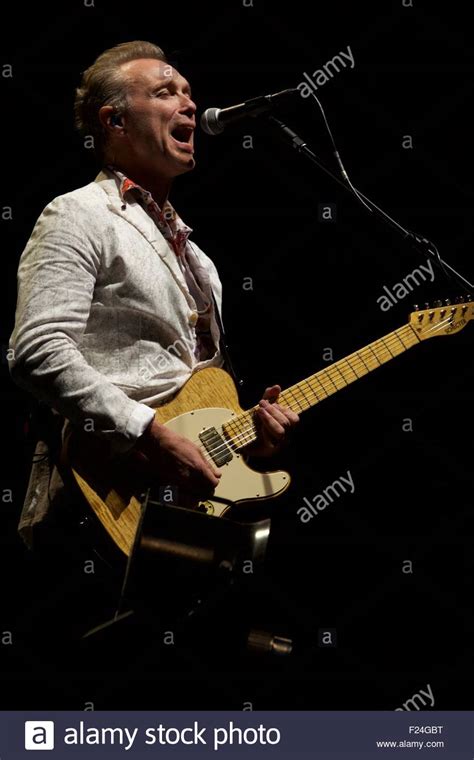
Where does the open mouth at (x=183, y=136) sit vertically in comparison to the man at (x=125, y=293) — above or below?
above

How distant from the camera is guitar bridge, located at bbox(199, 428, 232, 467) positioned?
2.09 metres

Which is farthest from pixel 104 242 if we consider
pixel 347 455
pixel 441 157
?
pixel 441 157

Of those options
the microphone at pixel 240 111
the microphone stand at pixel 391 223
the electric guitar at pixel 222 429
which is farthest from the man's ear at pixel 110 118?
the electric guitar at pixel 222 429

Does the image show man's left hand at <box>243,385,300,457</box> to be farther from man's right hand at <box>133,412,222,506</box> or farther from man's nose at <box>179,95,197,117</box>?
man's nose at <box>179,95,197,117</box>

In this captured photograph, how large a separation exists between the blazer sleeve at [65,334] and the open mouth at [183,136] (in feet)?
1.41

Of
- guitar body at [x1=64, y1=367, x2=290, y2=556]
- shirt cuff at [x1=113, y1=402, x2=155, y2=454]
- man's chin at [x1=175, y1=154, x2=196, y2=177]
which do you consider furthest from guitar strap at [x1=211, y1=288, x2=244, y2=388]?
shirt cuff at [x1=113, y1=402, x2=155, y2=454]

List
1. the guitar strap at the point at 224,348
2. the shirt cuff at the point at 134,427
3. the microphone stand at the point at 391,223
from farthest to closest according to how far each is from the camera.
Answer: the guitar strap at the point at 224,348, the microphone stand at the point at 391,223, the shirt cuff at the point at 134,427

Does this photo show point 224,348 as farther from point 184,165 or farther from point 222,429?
point 184,165

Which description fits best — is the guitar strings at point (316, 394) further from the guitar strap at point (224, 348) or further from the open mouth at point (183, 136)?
the open mouth at point (183, 136)

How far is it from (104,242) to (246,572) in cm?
88

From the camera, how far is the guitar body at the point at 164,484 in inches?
74.6

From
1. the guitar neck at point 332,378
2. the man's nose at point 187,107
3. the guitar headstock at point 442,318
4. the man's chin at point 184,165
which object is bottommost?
the guitar neck at point 332,378

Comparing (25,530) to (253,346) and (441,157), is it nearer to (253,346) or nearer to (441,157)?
(253,346)

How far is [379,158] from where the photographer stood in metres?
2.76
